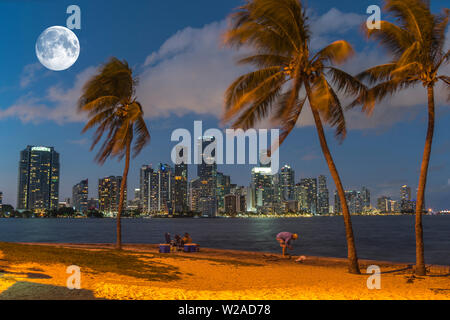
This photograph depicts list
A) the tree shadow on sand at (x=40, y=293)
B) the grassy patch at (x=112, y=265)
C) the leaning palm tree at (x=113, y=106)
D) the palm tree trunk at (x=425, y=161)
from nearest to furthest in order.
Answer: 1. the tree shadow on sand at (x=40, y=293)
2. the grassy patch at (x=112, y=265)
3. the palm tree trunk at (x=425, y=161)
4. the leaning palm tree at (x=113, y=106)

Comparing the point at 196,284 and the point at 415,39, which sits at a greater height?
the point at 415,39

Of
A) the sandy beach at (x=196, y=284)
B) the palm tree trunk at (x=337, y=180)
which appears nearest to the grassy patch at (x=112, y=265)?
the sandy beach at (x=196, y=284)

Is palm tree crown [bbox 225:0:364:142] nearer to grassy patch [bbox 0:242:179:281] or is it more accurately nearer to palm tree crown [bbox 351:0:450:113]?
palm tree crown [bbox 351:0:450:113]

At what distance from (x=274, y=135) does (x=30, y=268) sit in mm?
8173

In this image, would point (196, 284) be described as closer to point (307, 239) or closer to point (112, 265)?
point (112, 265)

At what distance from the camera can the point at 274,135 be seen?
1228 centimetres

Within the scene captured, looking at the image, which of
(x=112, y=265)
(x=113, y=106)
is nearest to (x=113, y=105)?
(x=113, y=106)

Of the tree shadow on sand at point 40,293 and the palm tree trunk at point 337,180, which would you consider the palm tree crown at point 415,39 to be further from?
the tree shadow on sand at point 40,293

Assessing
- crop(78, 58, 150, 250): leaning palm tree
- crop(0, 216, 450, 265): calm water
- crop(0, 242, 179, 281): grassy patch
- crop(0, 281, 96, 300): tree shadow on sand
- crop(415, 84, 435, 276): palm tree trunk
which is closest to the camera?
crop(0, 281, 96, 300): tree shadow on sand

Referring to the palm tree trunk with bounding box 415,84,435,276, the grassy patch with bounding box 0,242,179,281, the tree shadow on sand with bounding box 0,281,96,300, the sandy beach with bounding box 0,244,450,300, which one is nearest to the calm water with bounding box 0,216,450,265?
the palm tree trunk with bounding box 415,84,435,276

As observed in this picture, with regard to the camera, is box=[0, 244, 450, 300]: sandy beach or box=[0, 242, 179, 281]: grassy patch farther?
box=[0, 242, 179, 281]: grassy patch
